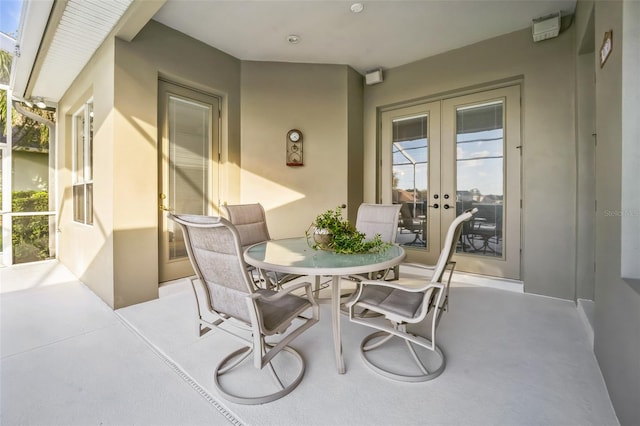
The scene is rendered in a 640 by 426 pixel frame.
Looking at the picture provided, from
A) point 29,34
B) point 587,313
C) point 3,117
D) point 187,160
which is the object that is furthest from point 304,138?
point 3,117

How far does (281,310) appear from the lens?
1.68 m

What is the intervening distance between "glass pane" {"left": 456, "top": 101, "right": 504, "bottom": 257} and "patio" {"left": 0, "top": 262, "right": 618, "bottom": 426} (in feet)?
3.59

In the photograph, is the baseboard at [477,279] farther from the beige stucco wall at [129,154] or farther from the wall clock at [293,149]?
the beige stucco wall at [129,154]

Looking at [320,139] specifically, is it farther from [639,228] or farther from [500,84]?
[639,228]

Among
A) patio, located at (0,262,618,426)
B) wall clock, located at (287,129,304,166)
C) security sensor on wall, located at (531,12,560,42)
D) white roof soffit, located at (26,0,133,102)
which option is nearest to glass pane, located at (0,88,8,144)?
white roof soffit, located at (26,0,133,102)

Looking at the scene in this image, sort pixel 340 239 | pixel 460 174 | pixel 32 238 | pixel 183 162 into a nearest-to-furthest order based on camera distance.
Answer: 1. pixel 340 239
2. pixel 183 162
3. pixel 460 174
4. pixel 32 238

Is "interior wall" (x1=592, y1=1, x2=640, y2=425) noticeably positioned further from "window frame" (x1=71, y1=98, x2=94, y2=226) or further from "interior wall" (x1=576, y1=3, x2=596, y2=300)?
"window frame" (x1=71, y1=98, x2=94, y2=226)

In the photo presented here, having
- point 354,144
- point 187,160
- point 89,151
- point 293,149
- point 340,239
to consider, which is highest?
point 354,144

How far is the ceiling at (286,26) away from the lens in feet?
8.79

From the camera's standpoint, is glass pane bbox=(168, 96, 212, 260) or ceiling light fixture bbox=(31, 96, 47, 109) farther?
ceiling light fixture bbox=(31, 96, 47, 109)

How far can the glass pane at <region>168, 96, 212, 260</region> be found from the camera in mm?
3439

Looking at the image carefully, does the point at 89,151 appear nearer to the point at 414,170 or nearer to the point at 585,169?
the point at 414,170

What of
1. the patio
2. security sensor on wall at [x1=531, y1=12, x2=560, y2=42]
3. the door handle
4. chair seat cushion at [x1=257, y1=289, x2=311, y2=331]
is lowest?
the patio

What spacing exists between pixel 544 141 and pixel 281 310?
3.40 m
